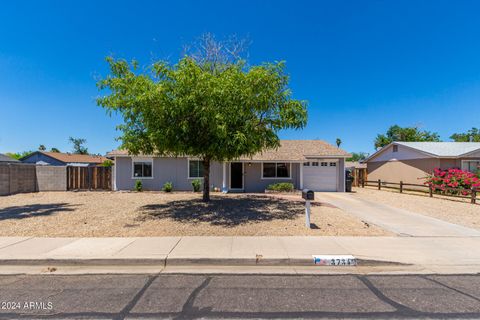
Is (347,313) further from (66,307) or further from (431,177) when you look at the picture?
(431,177)

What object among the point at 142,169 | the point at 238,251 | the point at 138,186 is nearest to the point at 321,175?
the point at 142,169

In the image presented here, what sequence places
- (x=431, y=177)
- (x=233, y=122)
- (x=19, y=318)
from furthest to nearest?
(x=431, y=177) < (x=233, y=122) < (x=19, y=318)

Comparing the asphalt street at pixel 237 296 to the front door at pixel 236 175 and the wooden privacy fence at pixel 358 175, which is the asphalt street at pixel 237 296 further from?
the wooden privacy fence at pixel 358 175

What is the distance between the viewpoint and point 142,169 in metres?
17.9

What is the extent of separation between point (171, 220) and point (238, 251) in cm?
382

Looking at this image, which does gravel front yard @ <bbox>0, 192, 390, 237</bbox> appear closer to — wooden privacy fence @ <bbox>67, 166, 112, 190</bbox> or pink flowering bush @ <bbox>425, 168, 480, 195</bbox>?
wooden privacy fence @ <bbox>67, 166, 112, 190</bbox>

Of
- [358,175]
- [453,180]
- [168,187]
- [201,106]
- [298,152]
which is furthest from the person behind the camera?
[358,175]

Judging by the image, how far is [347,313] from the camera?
3.50 meters

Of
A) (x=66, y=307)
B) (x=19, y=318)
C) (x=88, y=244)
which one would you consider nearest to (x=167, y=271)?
(x=66, y=307)

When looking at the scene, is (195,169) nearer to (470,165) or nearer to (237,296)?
(237,296)

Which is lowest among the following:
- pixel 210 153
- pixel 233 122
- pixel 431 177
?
pixel 431 177

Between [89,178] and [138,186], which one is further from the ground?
[89,178]

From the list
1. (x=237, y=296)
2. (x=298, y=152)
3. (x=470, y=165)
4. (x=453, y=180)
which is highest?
(x=298, y=152)

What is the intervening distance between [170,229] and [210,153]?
3.25 m
